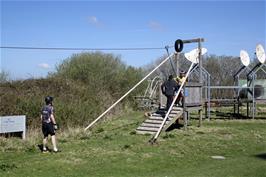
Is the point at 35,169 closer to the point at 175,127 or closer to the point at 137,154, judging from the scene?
the point at 137,154

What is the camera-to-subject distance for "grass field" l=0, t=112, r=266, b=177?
9.66 metres

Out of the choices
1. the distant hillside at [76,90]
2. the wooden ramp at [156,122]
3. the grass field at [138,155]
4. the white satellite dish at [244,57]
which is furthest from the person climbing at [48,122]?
the white satellite dish at [244,57]

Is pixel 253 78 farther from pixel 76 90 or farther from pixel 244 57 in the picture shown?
pixel 76 90

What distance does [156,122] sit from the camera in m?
16.9

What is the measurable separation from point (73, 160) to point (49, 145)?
8.69ft

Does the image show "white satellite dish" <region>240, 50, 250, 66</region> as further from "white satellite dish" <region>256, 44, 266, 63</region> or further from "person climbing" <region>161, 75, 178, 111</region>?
"person climbing" <region>161, 75, 178, 111</region>

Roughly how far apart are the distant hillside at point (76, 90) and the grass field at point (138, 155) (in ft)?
5.56

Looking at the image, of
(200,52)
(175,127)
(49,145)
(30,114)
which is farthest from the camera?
(200,52)

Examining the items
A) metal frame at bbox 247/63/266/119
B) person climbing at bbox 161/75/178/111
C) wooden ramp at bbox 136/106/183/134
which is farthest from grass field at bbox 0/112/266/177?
metal frame at bbox 247/63/266/119

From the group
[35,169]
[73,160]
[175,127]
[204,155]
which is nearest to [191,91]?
[175,127]

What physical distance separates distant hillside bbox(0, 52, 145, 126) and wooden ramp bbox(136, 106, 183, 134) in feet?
12.4

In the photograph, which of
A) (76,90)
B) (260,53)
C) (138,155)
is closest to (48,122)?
(138,155)

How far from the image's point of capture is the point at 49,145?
1326 centimetres

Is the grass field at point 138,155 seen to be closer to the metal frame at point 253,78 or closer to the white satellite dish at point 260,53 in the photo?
the metal frame at point 253,78
